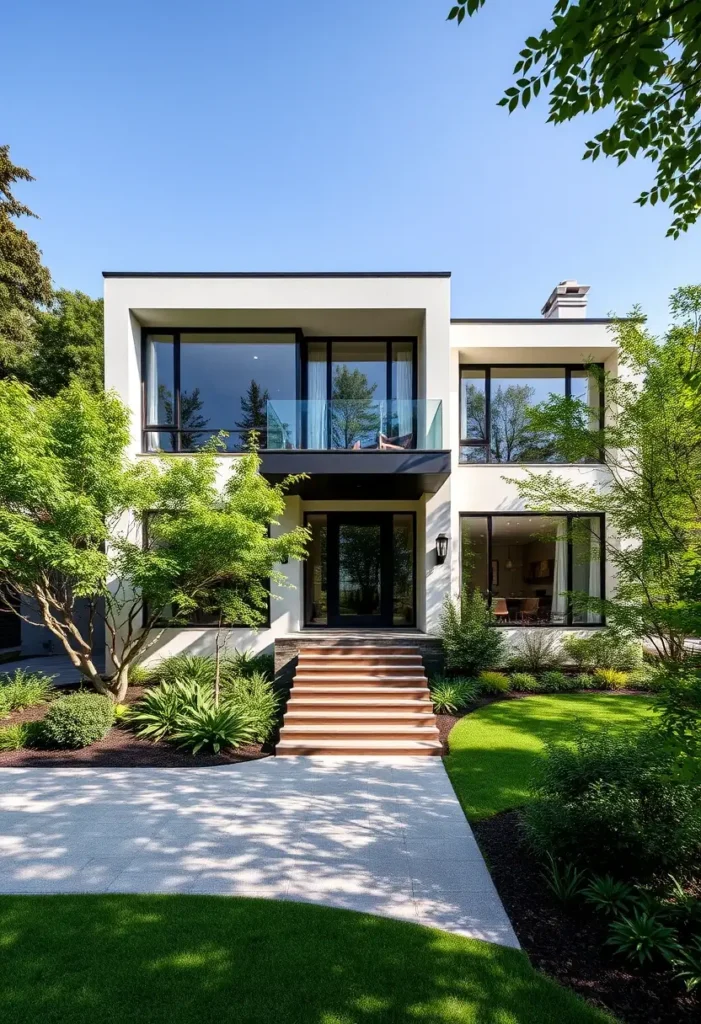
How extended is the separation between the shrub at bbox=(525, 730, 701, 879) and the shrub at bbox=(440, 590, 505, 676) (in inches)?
234

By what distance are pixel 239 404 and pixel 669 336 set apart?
870cm

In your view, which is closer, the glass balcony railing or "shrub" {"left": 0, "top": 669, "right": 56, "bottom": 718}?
"shrub" {"left": 0, "top": 669, "right": 56, "bottom": 718}

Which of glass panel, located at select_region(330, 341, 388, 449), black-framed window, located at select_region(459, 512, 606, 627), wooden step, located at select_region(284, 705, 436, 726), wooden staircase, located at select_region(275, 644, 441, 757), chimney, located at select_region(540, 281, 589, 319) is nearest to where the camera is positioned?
wooden staircase, located at select_region(275, 644, 441, 757)

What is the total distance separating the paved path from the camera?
4.02m

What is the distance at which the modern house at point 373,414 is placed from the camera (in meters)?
11.1

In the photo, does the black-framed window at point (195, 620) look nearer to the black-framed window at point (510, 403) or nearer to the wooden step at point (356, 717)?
the wooden step at point (356, 717)

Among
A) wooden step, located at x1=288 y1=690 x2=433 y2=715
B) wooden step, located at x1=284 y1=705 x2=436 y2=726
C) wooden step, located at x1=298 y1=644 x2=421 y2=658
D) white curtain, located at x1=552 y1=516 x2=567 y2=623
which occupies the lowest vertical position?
wooden step, located at x1=284 y1=705 x2=436 y2=726

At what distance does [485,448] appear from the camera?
12602mm

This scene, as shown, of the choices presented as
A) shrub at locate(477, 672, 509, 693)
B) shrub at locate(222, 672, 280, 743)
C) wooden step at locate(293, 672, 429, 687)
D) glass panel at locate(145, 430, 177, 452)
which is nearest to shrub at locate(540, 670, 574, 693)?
shrub at locate(477, 672, 509, 693)

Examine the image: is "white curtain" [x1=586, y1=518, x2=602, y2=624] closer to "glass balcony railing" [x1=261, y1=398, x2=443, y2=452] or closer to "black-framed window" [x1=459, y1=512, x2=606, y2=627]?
"black-framed window" [x1=459, y1=512, x2=606, y2=627]

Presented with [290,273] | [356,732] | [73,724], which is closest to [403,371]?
[290,273]

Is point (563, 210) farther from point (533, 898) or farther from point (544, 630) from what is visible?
point (544, 630)

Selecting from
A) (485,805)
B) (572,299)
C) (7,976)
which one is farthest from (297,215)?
(7,976)

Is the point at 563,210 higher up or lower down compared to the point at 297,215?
lower down
